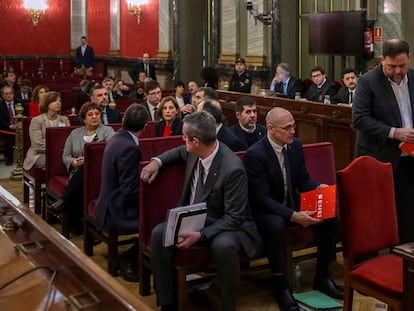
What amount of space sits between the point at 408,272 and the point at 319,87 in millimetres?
5987

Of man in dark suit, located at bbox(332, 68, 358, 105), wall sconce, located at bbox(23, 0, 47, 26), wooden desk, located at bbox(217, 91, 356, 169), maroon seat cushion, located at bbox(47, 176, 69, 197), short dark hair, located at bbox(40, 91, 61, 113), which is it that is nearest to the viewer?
maroon seat cushion, located at bbox(47, 176, 69, 197)

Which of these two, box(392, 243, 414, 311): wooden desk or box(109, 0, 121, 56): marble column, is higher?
box(109, 0, 121, 56): marble column

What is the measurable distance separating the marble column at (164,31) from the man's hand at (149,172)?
381 inches

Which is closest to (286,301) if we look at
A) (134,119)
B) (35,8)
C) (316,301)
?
(316,301)

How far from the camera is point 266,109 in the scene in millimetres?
7977

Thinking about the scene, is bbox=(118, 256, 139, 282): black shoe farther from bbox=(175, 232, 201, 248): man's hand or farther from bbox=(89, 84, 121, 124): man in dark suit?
bbox=(89, 84, 121, 124): man in dark suit

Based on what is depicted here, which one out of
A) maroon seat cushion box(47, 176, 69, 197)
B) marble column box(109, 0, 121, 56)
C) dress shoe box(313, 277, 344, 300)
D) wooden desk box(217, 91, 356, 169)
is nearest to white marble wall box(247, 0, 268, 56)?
wooden desk box(217, 91, 356, 169)

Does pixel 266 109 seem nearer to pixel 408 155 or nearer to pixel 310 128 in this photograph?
pixel 310 128

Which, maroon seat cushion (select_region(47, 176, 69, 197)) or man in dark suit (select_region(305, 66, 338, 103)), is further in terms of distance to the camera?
man in dark suit (select_region(305, 66, 338, 103))

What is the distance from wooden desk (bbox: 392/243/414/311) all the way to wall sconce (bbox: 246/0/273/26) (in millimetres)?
8389

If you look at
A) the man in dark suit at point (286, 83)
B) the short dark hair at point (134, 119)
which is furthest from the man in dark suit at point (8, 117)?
the short dark hair at point (134, 119)

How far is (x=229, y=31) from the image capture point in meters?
11.7

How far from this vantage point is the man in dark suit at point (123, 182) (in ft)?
14.0

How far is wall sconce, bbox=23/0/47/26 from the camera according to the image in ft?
56.9
